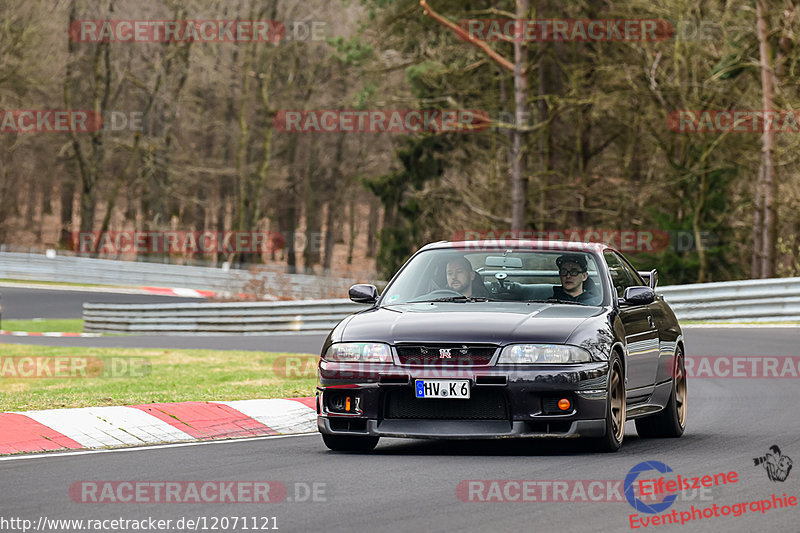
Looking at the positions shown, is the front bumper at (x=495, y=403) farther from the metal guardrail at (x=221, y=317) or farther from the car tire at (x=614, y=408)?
the metal guardrail at (x=221, y=317)

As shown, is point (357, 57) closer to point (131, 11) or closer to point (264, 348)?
point (131, 11)

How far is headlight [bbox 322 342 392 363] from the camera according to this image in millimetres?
8883

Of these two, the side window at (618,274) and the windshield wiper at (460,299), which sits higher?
the side window at (618,274)

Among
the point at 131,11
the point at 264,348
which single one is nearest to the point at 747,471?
the point at 264,348

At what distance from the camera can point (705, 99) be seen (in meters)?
36.8

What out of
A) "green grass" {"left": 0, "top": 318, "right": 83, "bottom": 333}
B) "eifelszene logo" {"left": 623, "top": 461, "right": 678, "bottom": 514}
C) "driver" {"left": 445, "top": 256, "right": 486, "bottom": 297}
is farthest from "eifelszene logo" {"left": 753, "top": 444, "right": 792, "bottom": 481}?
"green grass" {"left": 0, "top": 318, "right": 83, "bottom": 333}

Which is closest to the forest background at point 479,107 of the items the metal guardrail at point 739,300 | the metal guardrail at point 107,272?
the metal guardrail at point 107,272

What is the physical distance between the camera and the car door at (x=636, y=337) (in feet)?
32.1

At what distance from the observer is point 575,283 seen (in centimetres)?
1005

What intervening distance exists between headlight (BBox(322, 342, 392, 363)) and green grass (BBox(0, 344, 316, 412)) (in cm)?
341

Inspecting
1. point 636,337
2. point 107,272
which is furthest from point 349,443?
point 107,272

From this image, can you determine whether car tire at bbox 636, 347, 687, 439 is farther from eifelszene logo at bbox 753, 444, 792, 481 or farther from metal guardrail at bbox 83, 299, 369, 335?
metal guardrail at bbox 83, 299, 369, 335

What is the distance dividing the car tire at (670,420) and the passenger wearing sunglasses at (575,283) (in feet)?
4.16

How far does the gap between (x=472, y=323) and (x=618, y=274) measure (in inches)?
85.3
